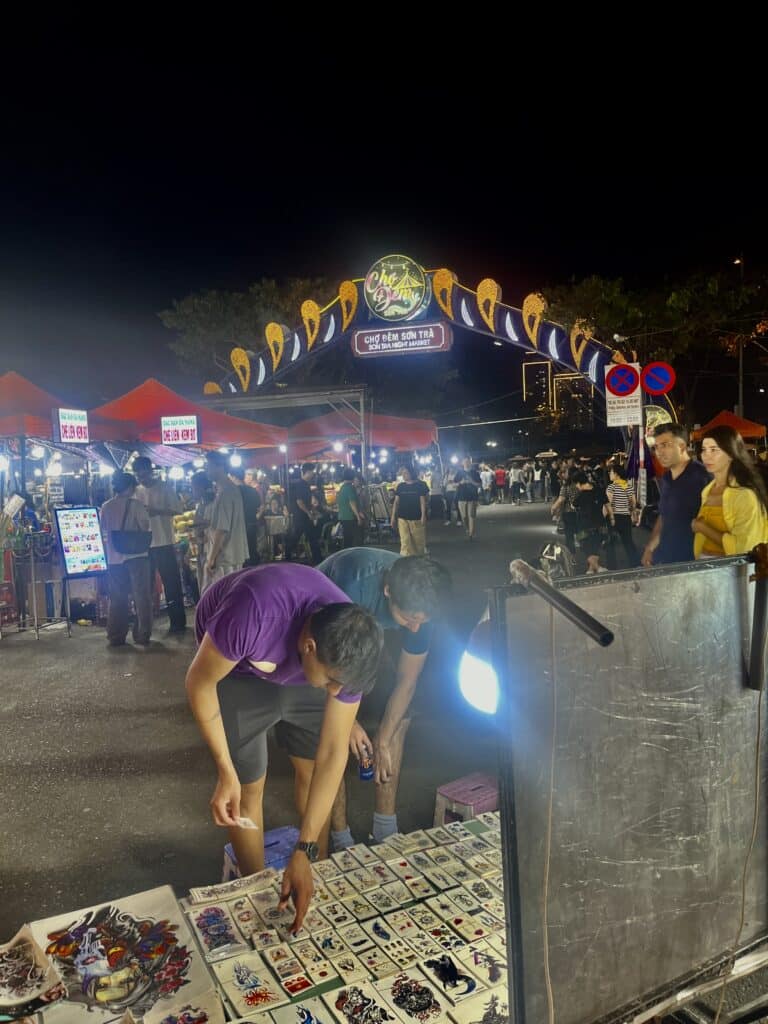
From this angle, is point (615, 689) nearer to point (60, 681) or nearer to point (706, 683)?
point (706, 683)

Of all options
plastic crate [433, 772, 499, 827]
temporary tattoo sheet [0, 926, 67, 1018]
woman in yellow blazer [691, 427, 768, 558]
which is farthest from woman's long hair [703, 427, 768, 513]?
temporary tattoo sheet [0, 926, 67, 1018]

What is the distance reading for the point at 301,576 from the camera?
2.80 metres

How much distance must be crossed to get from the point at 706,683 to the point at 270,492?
16.3 metres

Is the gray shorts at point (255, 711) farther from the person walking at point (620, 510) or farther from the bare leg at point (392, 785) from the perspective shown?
the person walking at point (620, 510)

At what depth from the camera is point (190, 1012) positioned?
1.95 metres

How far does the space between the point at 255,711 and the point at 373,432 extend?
47.9 feet

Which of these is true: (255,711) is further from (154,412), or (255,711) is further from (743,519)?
(154,412)

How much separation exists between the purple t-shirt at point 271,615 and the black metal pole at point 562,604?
116cm

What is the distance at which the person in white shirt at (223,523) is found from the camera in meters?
8.35

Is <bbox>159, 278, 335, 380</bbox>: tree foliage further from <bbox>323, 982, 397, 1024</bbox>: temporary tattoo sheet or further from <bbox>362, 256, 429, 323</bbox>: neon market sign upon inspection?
<bbox>323, 982, 397, 1024</bbox>: temporary tattoo sheet

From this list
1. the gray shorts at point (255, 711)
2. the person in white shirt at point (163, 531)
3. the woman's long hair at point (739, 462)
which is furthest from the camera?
the person in white shirt at point (163, 531)

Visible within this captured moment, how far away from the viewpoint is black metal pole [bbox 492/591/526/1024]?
5.24 feet

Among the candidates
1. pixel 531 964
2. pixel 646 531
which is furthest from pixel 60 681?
pixel 646 531

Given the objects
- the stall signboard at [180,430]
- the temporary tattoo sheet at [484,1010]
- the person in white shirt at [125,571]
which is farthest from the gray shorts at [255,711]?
the stall signboard at [180,430]
